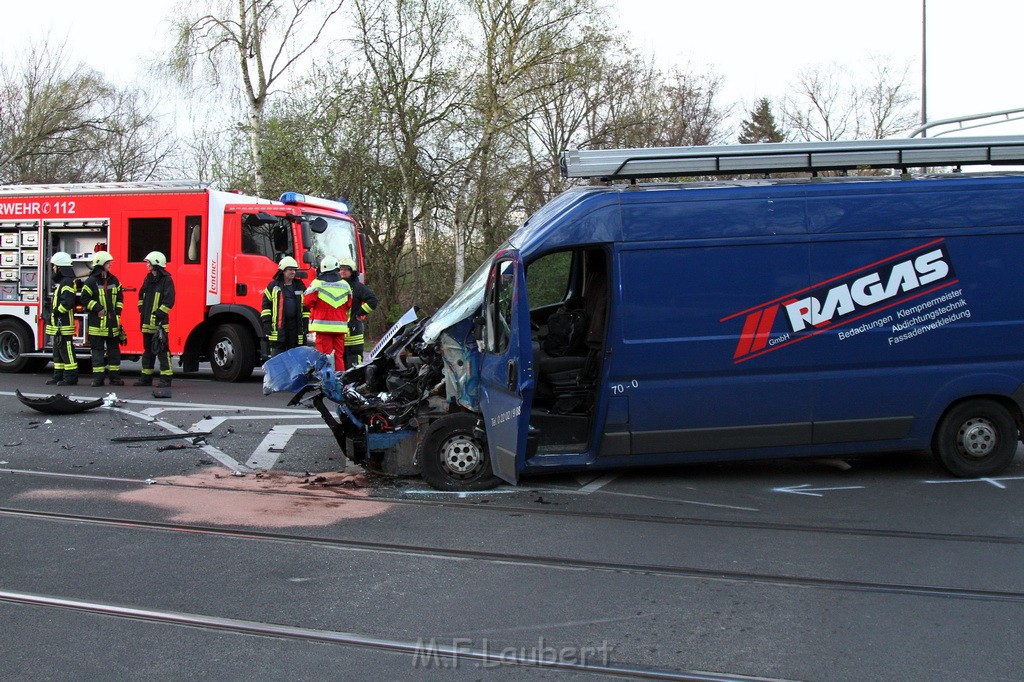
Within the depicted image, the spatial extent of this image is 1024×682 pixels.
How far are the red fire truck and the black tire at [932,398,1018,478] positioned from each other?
29.3 ft

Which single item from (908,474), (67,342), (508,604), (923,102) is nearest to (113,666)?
(508,604)

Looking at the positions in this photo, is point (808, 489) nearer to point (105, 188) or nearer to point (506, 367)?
point (506, 367)

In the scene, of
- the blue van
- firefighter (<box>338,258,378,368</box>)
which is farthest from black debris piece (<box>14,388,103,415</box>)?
the blue van

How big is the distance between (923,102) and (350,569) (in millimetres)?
22445

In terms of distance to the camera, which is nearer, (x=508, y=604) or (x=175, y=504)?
(x=508, y=604)

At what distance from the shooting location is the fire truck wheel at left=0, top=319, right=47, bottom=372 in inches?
544

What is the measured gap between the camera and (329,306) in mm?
10219

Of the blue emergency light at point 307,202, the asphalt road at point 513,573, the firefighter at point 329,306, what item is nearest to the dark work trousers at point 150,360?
the firefighter at point 329,306

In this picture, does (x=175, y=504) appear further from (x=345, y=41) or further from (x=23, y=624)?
(x=345, y=41)

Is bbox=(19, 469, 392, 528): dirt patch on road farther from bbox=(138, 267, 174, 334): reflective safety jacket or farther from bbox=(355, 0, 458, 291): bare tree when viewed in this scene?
bbox=(355, 0, 458, 291): bare tree

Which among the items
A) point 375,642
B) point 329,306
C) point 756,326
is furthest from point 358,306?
point 375,642

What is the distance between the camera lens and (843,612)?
415 centimetres

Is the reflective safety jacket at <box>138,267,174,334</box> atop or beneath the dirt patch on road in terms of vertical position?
atop

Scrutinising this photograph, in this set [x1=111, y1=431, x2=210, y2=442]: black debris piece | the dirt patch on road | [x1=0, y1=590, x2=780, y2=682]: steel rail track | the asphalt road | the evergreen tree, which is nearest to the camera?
[x1=0, y1=590, x2=780, y2=682]: steel rail track
